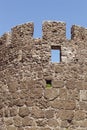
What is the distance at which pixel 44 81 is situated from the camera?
431 inches

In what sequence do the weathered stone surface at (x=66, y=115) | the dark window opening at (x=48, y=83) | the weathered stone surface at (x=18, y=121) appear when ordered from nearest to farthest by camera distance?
the weathered stone surface at (x=66, y=115) < the weathered stone surface at (x=18, y=121) < the dark window opening at (x=48, y=83)

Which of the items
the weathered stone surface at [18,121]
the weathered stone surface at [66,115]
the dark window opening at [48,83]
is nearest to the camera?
the weathered stone surface at [66,115]

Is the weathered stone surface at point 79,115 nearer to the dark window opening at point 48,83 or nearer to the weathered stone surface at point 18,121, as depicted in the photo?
the dark window opening at point 48,83

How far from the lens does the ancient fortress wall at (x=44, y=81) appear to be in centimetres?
1073

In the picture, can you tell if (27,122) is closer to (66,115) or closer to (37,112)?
(37,112)

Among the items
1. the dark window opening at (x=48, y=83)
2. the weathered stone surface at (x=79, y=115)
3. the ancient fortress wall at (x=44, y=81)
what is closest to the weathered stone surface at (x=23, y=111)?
the ancient fortress wall at (x=44, y=81)

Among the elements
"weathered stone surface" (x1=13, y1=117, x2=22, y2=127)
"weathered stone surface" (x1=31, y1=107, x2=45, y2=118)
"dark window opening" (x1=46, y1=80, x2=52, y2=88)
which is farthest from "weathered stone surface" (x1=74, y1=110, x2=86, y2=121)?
"weathered stone surface" (x1=13, y1=117, x2=22, y2=127)

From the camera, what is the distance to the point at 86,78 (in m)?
11.1

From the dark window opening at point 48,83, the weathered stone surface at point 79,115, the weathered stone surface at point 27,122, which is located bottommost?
the weathered stone surface at point 27,122

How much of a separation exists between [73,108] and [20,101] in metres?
1.44

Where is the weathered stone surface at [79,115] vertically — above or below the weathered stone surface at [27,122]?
above

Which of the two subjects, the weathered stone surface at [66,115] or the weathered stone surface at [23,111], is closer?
the weathered stone surface at [66,115]

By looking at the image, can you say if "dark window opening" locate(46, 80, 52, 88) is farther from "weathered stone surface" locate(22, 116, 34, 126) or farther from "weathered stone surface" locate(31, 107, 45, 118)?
"weathered stone surface" locate(22, 116, 34, 126)

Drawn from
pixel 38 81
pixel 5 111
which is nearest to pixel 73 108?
pixel 38 81
